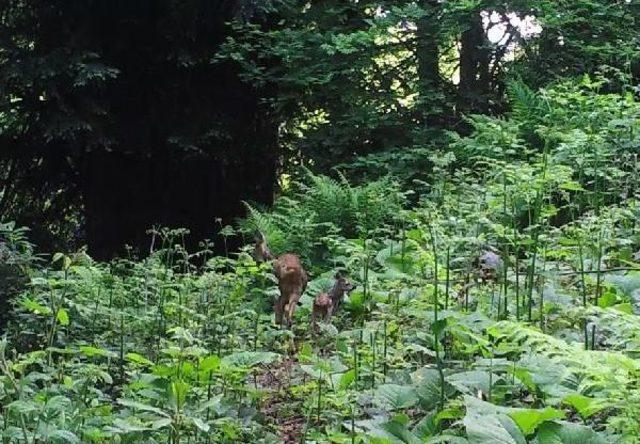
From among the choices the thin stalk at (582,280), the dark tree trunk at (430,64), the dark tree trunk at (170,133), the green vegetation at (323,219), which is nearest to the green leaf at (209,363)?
the green vegetation at (323,219)

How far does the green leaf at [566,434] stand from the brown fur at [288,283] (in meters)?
1.60

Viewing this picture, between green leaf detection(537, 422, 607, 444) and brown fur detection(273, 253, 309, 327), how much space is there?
1.60 m

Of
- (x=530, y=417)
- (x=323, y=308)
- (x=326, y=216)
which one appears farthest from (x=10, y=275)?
(x=530, y=417)

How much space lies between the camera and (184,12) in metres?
7.32

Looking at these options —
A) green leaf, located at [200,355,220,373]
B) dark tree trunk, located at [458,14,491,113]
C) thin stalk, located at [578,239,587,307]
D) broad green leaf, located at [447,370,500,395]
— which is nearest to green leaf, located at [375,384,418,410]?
broad green leaf, located at [447,370,500,395]

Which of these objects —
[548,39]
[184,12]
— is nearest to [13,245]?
[184,12]

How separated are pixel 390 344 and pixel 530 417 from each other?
1.17 meters

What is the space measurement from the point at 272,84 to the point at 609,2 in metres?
3.55

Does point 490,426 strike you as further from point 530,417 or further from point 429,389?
point 429,389

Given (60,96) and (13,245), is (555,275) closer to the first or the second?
(13,245)

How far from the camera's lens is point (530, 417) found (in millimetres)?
1803

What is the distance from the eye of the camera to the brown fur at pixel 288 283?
3.20 metres

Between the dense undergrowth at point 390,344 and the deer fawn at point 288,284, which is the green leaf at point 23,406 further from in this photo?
the deer fawn at point 288,284

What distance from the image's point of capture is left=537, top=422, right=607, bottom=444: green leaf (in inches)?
68.2
